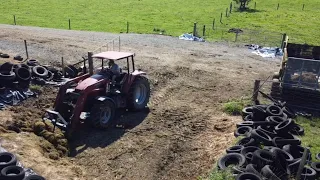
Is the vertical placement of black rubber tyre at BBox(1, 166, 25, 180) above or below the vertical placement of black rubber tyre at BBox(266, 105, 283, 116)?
below

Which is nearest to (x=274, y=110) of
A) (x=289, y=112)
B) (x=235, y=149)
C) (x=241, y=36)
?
(x=289, y=112)

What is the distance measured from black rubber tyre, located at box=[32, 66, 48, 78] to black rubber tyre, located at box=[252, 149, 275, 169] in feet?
34.4

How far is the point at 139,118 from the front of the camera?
1469cm

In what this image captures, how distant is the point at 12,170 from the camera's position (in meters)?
9.21

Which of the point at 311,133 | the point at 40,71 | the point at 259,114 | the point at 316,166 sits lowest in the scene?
the point at 311,133

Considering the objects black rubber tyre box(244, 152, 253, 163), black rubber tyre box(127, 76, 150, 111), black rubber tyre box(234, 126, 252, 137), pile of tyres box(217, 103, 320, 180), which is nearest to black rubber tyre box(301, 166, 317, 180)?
pile of tyres box(217, 103, 320, 180)

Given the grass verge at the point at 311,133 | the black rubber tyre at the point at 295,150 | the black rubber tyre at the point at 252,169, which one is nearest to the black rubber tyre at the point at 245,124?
the grass verge at the point at 311,133

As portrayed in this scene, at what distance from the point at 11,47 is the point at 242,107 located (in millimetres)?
15434

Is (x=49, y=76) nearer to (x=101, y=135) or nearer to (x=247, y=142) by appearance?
(x=101, y=135)

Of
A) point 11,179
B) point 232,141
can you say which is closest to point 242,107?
point 232,141

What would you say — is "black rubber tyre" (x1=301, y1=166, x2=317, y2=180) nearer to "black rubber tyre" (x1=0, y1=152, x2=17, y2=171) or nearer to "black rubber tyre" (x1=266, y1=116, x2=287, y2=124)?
"black rubber tyre" (x1=266, y1=116, x2=287, y2=124)

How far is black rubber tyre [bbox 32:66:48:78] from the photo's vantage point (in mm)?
16286

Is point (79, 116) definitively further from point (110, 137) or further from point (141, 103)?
point (141, 103)

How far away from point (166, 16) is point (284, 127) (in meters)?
32.3
